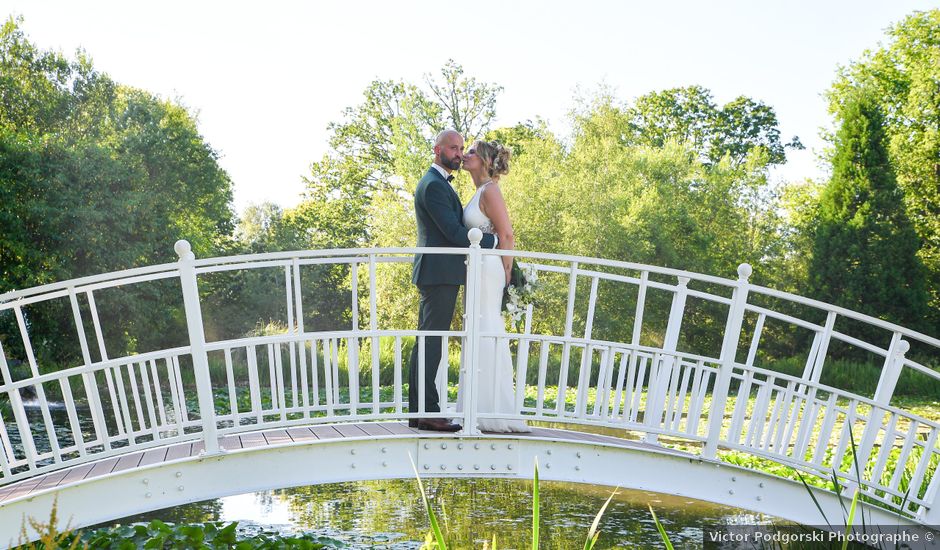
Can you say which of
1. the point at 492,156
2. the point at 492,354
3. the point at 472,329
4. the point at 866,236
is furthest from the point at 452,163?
the point at 866,236

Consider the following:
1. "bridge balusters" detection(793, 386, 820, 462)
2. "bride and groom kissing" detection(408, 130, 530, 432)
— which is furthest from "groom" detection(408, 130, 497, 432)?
"bridge balusters" detection(793, 386, 820, 462)

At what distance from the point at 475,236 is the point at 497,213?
1.71 ft

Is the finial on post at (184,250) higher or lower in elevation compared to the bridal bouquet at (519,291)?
higher

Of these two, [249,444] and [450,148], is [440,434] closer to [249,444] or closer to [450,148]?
[249,444]

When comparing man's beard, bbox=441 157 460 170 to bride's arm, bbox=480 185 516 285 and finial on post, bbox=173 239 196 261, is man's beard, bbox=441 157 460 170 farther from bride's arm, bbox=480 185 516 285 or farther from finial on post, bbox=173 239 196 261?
finial on post, bbox=173 239 196 261

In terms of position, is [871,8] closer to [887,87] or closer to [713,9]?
[887,87]

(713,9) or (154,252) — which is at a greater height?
(713,9)

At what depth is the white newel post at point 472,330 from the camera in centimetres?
475

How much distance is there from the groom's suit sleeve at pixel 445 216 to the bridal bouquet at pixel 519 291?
31 cm

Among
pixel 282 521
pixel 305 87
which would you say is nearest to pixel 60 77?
pixel 305 87

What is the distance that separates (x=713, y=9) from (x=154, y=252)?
15367 mm

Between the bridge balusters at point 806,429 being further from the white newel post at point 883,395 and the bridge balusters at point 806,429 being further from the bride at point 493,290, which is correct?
the bride at point 493,290

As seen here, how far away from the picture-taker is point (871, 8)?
75.6 ft

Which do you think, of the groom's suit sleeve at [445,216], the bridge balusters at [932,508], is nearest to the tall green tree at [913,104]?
the bridge balusters at [932,508]
